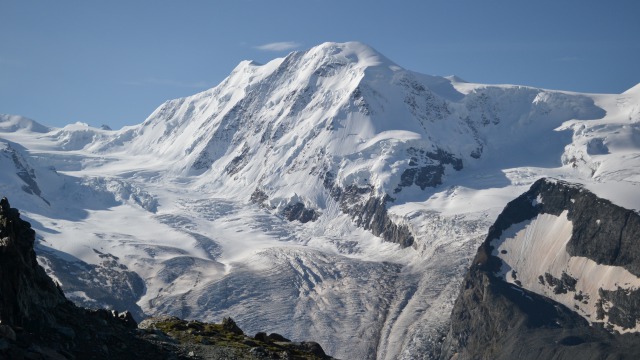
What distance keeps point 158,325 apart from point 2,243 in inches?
725

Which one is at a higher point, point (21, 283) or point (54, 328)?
point (21, 283)

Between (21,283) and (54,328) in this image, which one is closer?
(21,283)

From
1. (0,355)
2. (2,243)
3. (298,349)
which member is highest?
(2,243)

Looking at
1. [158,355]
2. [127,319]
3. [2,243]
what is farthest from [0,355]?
[127,319]

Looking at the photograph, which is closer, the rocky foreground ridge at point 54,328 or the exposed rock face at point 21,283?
the rocky foreground ridge at point 54,328

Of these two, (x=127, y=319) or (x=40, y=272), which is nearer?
(x=40, y=272)

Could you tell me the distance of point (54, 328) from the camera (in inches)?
1753

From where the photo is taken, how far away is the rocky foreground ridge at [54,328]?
42.2 meters

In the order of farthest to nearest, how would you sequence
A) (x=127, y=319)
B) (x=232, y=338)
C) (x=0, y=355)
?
(x=232, y=338) < (x=127, y=319) < (x=0, y=355)

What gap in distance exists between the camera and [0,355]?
126 ft

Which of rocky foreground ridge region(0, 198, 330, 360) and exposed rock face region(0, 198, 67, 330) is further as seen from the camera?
exposed rock face region(0, 198, 67, 330)

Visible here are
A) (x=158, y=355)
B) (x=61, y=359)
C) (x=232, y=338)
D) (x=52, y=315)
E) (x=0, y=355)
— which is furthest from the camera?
(x=232, y=338)

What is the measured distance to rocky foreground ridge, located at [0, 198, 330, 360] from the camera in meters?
42.2

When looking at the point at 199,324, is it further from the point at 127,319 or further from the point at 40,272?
the point at 40,272
